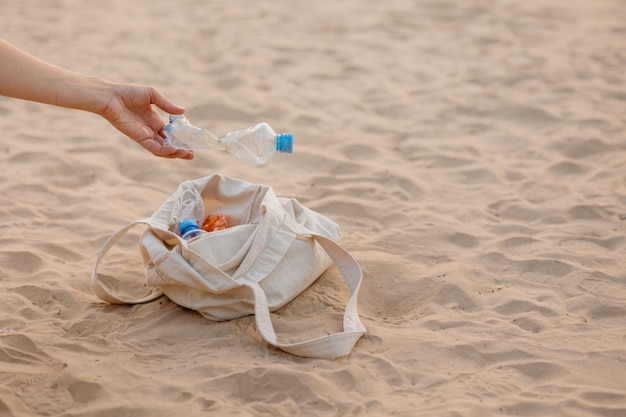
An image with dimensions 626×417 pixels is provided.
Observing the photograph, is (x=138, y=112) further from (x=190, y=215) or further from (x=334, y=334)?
(x=334, y=334)

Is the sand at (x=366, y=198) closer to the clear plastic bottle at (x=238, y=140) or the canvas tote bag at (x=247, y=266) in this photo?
the canvas tote bag at (x=247, y=266)

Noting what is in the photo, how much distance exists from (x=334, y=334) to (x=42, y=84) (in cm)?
136

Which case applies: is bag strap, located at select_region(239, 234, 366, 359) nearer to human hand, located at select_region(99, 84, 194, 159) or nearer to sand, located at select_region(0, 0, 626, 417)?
sand, located at select_region(0, 0, 626, 417)

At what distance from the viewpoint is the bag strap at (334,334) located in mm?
2899

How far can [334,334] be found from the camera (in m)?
2.93

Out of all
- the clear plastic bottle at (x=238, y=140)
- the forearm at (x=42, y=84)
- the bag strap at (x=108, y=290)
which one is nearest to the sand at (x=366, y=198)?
the bag strap at (x=108, y=290)

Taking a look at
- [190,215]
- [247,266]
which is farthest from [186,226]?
[247,266]

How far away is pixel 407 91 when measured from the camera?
5734mm

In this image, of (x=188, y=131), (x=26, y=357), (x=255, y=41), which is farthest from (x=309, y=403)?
(x=255, y=41)

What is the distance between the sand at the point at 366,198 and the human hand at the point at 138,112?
2.03 ft

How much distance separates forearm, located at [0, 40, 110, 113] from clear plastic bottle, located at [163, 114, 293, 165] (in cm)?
37

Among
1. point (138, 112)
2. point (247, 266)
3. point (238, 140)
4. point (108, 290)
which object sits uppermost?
point (138, 112)

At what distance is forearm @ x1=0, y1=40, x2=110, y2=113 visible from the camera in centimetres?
290

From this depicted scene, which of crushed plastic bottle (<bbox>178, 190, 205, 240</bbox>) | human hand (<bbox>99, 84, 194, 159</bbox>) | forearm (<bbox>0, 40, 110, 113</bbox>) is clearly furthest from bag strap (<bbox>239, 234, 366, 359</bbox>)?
forearm (<bbox>0, 40, 110, 113</bbox>)
